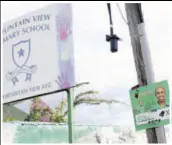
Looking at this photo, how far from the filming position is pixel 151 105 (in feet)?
17.1

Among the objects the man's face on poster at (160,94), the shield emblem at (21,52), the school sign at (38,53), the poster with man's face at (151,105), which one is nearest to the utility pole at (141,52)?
the poster with man's face at (151,105)

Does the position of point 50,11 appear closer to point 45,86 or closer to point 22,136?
point 45,86

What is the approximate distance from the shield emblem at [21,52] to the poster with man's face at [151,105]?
3.42 metres

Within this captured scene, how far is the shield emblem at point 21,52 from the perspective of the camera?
8273mm

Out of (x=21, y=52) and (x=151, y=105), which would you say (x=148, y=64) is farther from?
(x=21, y=52)

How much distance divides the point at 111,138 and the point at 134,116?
7.50m

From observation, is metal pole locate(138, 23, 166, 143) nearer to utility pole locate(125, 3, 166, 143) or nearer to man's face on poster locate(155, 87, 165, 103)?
utility pole locate(125, 3, 166, 143)

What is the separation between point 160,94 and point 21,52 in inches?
161

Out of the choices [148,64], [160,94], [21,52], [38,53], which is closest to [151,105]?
[160,94]

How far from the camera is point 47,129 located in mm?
10672

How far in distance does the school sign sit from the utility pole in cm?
171

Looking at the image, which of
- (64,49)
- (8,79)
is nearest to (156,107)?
(64,49)

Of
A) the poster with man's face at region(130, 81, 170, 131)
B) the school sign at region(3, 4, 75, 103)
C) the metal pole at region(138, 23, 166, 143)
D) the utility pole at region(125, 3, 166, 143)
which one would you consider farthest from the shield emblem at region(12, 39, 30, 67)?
the poster with man's face at region(130, 81, 170, 131)

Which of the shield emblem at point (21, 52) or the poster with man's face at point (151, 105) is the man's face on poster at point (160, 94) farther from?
the shield emblem at point (21, 52)
